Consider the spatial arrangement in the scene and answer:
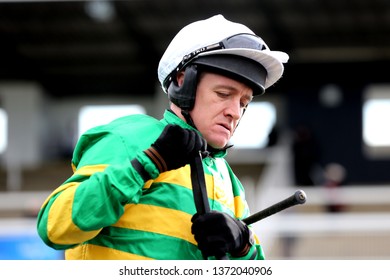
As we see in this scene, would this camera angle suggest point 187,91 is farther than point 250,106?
No

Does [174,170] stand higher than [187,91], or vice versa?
[187,91]

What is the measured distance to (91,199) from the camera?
96.7 inches

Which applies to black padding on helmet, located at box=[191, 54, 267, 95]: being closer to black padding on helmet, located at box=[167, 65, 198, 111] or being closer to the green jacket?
black padding on helmet, located at box=[167, 65, 198, 111]

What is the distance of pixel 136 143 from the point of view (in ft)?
8.66

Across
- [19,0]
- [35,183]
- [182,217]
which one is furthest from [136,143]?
[35,183]

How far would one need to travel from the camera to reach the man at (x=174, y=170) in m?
2.50

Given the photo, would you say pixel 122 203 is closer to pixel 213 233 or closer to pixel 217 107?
pixel 213 233

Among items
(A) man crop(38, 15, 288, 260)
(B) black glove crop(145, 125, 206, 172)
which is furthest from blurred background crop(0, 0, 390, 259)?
(B) black glove crop(145, 125, 206, 172)

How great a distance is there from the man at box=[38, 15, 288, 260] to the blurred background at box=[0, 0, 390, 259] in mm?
10983

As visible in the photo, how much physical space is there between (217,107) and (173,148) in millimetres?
281

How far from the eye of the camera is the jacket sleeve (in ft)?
8.08

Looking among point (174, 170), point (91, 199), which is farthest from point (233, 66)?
point (91, 199)

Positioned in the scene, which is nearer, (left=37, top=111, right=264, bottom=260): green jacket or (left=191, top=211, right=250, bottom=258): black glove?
(left=37, top=111, right=264, bottom=260): green jacket

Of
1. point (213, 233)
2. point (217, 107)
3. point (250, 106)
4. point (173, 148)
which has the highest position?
point (250, 106)
